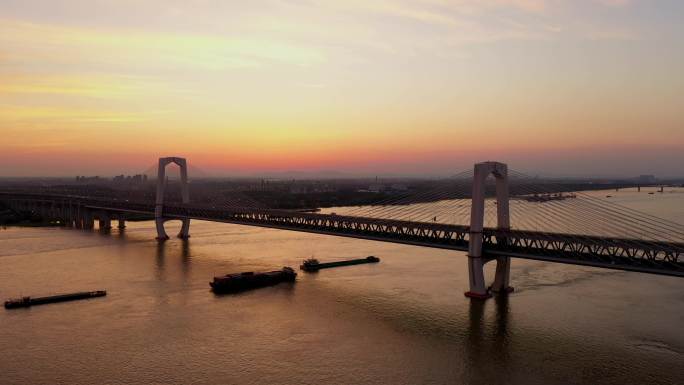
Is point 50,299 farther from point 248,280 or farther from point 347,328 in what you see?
point 347,328

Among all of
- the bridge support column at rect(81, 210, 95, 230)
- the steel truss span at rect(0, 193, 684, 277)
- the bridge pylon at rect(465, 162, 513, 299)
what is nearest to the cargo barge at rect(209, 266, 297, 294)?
the steel truss span at rect(0, 193, 684, 277)

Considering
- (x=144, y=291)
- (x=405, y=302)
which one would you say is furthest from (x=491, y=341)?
(x=144, y=291)

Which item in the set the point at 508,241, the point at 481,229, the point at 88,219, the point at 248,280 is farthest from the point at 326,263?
the point at 88,219

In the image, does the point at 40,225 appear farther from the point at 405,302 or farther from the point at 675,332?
the point at 675,332

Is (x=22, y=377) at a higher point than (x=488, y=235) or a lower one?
lower

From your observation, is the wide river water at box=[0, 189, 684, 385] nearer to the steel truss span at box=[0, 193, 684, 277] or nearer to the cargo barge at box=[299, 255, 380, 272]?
the cargo barge at box=[299, 255, 380, 272]

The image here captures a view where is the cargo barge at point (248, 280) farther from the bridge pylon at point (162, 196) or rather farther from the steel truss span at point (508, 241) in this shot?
the bridge pylon at point (162, 196)

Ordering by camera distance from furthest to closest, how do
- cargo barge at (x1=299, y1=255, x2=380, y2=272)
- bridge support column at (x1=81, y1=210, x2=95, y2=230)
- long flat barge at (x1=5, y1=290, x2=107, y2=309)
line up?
bridge support column at (x1=81, y1=210, x2=95, y2=230)
cargo barge at (x1=299, y1=255, x2=380, y2=272)
long flat barge at (x1=5, y1=290, x2=107, y2=309)
